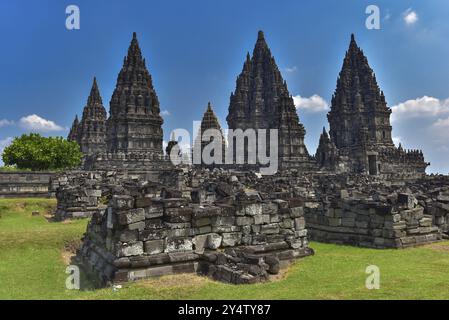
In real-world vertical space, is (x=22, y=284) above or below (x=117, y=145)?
below

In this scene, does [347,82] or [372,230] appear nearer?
[372,230]

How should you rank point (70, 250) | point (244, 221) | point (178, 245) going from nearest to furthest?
1. point (178, 245)
2. point (244, 221)
3. point (70, 250)

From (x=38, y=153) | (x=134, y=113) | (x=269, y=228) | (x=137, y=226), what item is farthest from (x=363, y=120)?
(x=137, y=226)

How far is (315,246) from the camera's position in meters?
12.9

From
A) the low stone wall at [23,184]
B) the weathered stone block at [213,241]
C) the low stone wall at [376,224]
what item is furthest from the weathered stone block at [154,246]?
the low stone wall at [23,184]

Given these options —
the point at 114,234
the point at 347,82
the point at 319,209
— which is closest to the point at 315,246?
the point at 319,209

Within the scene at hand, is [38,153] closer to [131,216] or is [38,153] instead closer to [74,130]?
[74,130]

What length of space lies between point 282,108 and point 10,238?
2012 inches

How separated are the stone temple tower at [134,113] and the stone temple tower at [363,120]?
99.3ft

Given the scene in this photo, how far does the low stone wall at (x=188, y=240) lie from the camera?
8.55 metres

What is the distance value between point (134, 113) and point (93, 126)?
23.6 metres

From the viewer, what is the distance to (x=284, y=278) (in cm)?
857

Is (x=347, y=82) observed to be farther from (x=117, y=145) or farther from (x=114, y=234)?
(x=114, y=234)

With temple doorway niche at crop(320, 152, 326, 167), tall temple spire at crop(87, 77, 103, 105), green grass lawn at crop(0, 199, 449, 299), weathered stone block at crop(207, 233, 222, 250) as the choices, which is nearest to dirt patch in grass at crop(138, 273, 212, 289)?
green grass lawn at crop(0, 199, 449, 299)
